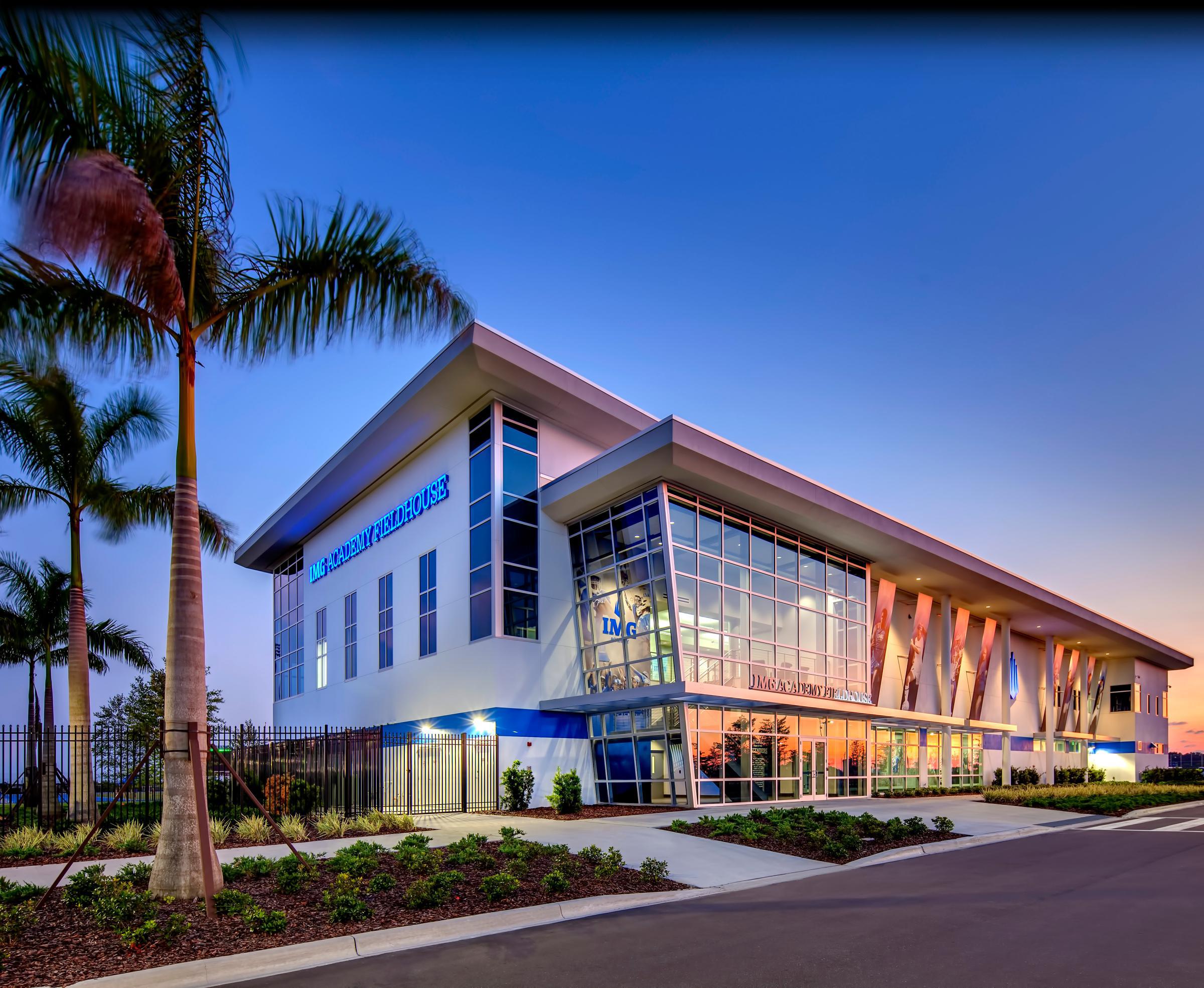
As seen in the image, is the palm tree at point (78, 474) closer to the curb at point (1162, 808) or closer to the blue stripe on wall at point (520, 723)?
the blue stripe on wall at point (520, 723)

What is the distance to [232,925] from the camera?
9.43 meters

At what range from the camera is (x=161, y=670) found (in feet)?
164

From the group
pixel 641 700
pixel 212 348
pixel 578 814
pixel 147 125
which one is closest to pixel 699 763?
pixel 641 700

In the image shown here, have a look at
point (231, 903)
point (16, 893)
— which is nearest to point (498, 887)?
point (231, 903)

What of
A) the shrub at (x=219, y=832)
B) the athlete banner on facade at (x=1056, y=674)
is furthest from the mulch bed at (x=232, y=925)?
the athlete banner on facade at (x=1056, y=674)

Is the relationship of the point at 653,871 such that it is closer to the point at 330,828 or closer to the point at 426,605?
the point at 330,828

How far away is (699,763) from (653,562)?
6.13 meters

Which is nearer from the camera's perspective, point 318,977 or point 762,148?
point 762,148

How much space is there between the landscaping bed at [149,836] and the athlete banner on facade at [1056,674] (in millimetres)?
47099

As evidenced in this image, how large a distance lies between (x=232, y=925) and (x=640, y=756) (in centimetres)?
1942

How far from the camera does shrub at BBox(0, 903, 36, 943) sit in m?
8.79

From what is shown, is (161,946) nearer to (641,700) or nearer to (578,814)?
(578,814)

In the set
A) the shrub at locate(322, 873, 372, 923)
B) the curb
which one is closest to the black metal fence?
the shrub at locate(322, 873, 372, 923)

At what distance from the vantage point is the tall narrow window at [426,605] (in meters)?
32.0
